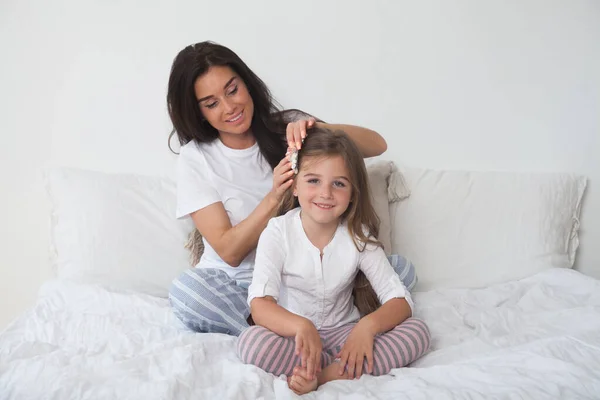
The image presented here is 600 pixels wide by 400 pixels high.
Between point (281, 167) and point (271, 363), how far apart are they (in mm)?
456

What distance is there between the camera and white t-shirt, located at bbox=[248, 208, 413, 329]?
1366mm

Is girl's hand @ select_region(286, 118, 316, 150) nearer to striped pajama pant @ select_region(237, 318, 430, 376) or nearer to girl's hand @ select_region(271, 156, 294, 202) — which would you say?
girl's hand @ select_region(271, 156, 294, 202)

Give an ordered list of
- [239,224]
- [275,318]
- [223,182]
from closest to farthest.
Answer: [275,318], [239,224], [223,182]

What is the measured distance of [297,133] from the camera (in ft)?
4.60

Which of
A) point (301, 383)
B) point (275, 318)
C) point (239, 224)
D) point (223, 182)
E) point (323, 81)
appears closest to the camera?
point (301, 383)

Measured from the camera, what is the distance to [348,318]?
144cm

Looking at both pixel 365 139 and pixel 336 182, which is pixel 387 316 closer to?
pixel 336 182

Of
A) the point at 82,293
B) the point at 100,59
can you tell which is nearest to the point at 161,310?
the point at 82,293

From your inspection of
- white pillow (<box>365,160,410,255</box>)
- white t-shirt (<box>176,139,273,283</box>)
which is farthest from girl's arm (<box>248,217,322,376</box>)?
white pillow (<box>365,160,410,255</box>)

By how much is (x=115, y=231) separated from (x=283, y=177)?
63cm

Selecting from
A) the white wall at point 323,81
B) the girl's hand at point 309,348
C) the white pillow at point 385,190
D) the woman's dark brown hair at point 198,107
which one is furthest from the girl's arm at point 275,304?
the white wall at point 323,81

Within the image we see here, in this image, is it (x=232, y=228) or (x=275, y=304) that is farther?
(x=232, y=228)

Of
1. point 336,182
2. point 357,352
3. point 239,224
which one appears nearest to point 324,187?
point 336,182

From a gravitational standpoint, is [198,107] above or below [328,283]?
above
